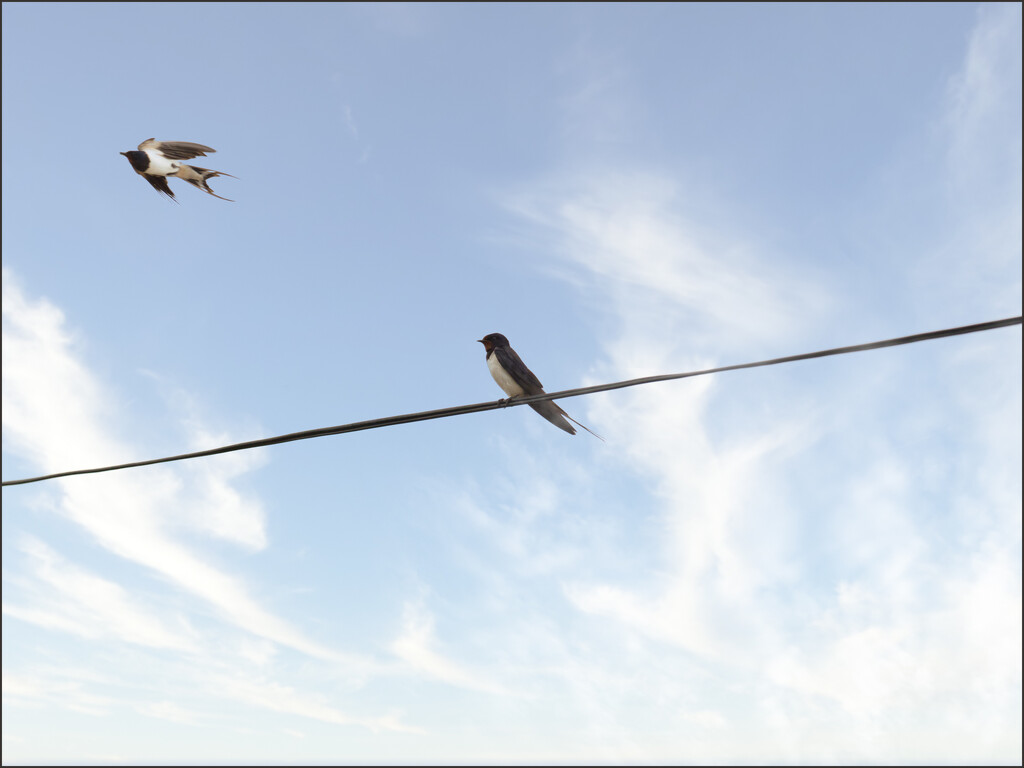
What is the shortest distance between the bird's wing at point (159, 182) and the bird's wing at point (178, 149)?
0.27m

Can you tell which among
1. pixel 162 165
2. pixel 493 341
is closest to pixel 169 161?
pixel 162 165

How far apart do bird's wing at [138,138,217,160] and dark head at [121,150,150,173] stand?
0.13 metres

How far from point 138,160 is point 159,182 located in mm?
315

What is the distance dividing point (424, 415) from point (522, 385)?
4572 millimetres

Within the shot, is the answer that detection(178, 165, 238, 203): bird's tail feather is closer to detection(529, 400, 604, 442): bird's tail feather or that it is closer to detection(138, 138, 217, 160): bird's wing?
detection(138, 138, 217, 160): bird's wing

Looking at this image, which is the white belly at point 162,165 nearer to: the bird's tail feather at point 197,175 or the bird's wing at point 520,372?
the bird's tail feather at point 197,175

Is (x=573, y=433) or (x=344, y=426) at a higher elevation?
(x=573, y=433)

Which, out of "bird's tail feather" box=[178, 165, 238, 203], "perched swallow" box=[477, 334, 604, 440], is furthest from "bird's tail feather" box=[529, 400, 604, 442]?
"bird's tail feather" box=[178, 165, 238, 203]

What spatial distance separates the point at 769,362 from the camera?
193 inches

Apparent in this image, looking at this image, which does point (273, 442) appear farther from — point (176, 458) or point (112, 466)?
point (112, 466)

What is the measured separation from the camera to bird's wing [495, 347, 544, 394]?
10.3 metres

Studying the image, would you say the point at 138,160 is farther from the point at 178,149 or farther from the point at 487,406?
the point at 487,406

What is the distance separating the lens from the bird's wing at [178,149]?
29.3 ft

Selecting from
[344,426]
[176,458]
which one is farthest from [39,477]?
[344,426]
